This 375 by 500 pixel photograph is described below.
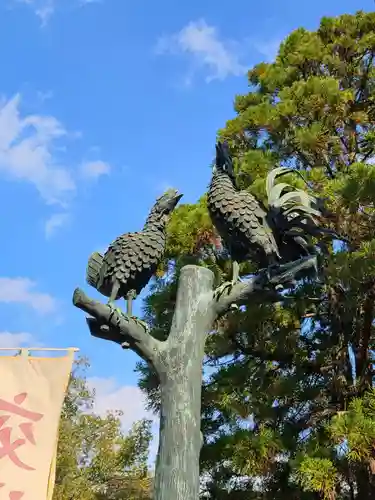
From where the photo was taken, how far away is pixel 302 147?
5418mm

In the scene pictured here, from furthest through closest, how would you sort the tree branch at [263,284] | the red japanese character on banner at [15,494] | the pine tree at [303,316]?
the pine tree at [303,316] < the red japanese character on banner at [15,494] < the tree branch at [263,284]

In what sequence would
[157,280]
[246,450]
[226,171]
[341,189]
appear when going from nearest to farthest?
1. [226,171]
2. [341,189]
3. [246,450]
4. [157,280]

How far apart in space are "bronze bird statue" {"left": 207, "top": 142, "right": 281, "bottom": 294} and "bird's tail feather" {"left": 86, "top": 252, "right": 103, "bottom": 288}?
55 cm

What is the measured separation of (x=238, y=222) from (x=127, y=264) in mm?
509

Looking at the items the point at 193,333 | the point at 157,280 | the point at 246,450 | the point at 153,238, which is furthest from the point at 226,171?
the point at 157,280

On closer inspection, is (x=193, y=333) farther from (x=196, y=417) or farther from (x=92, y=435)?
(x=92, y=435)

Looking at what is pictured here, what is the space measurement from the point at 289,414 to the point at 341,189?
1.94 m

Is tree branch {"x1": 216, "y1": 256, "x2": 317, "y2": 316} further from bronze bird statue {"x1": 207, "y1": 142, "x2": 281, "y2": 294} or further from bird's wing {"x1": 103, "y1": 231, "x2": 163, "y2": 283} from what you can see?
bird's wing {"x1": 103, "y1": 231, "x2": 163, "y2": 283}

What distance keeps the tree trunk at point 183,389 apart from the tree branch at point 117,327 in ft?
0.21

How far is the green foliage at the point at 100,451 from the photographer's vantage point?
362 inches

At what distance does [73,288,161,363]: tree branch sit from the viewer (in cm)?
221

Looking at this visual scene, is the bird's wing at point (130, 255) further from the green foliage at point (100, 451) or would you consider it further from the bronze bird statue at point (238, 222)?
the green foliage at point (100, 451)

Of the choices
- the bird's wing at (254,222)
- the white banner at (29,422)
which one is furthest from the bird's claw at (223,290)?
the white banner at (29,422)

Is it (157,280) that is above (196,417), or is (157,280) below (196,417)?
above
